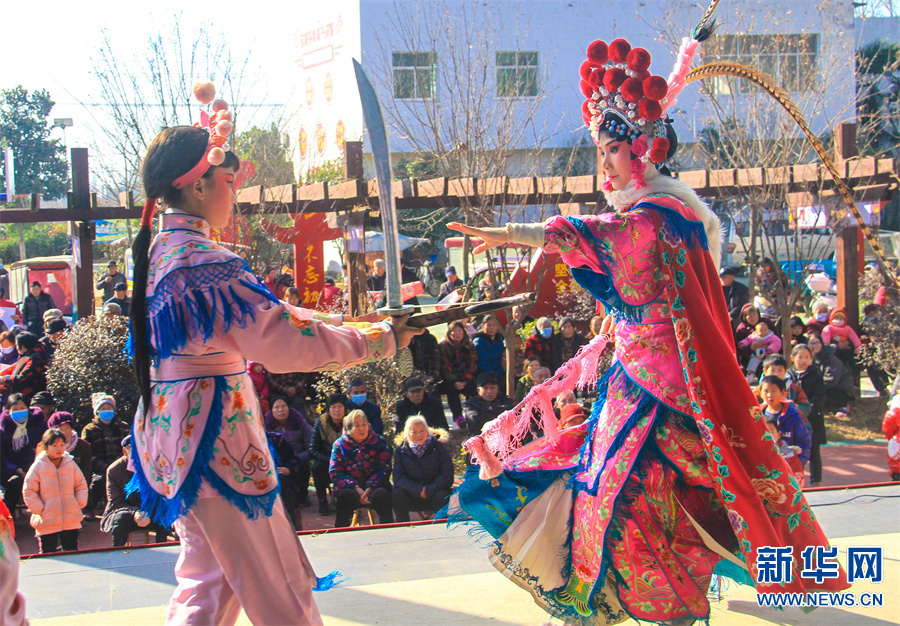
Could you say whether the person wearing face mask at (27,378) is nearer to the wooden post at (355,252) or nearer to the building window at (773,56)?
the wooden post at (355,252)

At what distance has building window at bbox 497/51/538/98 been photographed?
960 centimetres

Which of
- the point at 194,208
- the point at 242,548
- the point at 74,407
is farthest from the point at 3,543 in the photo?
the point at 74,407

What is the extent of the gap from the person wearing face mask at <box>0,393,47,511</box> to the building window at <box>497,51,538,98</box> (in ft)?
18.4

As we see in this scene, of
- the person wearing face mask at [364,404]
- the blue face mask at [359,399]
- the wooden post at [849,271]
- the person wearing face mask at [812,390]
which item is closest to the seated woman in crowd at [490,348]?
the person wearing face mask at [364,404]

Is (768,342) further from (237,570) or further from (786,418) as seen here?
(237,570)

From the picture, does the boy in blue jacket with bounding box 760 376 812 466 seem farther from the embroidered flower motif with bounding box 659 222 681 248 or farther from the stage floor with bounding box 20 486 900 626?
the embroidered flower motif with bounding box 659 222 681 248

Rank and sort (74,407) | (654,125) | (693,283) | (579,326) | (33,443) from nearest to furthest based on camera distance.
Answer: (693,283) < (654,125) < (33,443) < (74,407) < (579,326)

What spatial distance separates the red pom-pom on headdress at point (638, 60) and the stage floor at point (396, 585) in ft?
6.73

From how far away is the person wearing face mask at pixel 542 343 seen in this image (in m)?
8.72

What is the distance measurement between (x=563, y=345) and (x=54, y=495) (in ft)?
16.9

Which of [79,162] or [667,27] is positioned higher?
[667,27]

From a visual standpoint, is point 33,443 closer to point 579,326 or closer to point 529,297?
point 529,297

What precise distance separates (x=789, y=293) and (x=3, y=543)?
30.2 ft

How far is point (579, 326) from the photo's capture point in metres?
11.2
